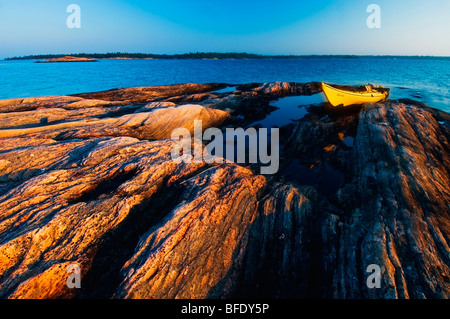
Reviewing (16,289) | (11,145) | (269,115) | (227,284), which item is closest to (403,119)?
(269,115)

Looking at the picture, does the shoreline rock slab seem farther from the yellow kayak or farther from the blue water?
the blue water

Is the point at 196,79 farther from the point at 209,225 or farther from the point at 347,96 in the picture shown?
the point at 209,225

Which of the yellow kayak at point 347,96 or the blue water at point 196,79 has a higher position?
the blue water at point 196,79

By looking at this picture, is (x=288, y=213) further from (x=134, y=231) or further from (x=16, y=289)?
(x=16, y=289)

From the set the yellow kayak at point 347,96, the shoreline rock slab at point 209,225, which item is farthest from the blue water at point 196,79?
the shoreline rock slab at point 209,225

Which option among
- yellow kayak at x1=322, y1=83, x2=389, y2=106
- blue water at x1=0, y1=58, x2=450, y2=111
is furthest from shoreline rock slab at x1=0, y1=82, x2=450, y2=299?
blue water at x1=0, y1=58, x2=450, y2=111

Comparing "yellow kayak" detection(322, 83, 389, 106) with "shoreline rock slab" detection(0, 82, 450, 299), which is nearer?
"shoreline rock slab" detection(0, 82, 450, 299)

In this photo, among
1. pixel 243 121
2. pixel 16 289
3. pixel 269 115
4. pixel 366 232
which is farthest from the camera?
pixel 269 115

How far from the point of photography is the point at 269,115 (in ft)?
107

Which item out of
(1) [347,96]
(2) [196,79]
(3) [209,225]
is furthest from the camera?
(2) [196,79]

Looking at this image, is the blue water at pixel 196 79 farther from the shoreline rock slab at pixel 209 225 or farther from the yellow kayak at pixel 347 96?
the shoreline rock slab at pixel 209 225

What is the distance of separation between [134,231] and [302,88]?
165ft

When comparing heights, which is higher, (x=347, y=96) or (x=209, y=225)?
(x=347, y=96)

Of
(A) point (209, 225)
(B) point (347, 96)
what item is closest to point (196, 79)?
(B) point (347, 96)
